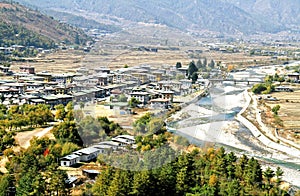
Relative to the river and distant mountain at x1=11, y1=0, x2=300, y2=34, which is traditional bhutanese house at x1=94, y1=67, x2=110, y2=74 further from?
distant mountain at x1=11, y1=0, x2=300, y2=34

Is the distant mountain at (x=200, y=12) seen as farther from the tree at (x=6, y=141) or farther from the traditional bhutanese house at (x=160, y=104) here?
the traditional bhutanese house at (x=160, y=104)

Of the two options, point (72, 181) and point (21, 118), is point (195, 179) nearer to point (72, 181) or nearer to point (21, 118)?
point (72, 181)

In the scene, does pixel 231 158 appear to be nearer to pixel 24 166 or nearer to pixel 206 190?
pixel 206 190

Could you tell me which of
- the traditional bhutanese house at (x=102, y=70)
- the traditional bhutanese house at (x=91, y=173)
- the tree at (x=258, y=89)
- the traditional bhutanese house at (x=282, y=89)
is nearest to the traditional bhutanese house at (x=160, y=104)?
the traditional bhutanese house at (x=102, y=70)

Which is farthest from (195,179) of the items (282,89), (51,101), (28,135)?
(282,89)

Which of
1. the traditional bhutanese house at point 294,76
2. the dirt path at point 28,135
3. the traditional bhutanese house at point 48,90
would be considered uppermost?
the traditional bhutanese house at point 294,76

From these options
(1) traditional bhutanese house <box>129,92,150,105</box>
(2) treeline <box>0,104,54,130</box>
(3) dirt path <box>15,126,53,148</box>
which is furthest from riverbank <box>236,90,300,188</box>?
(1) traditional bhutanese house <box>129,92,150,105</box>
